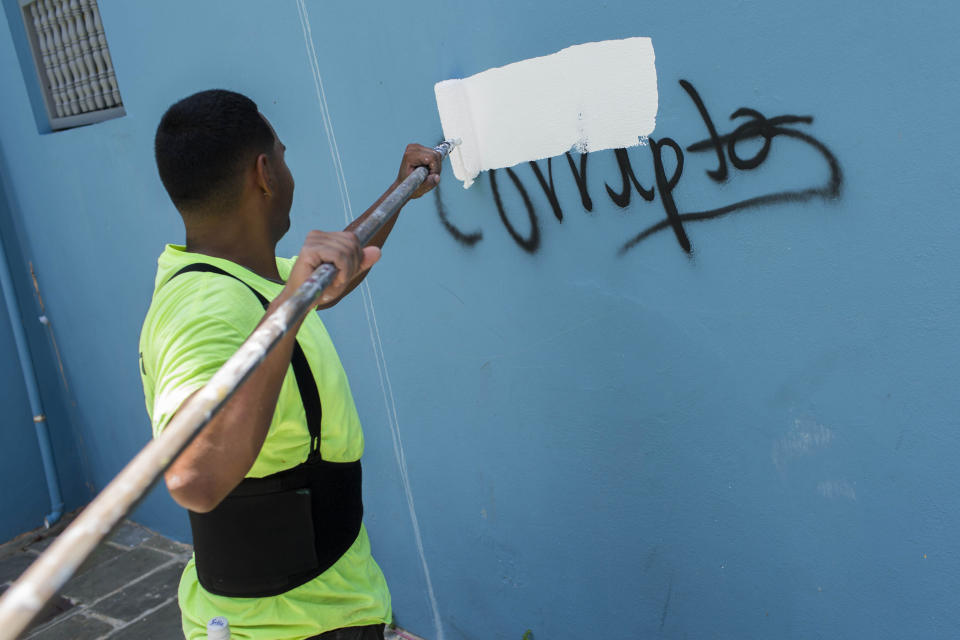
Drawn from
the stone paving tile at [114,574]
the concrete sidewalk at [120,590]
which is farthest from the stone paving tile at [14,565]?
the stone paving tile at [114,574]

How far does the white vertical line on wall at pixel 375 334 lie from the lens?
291 cm

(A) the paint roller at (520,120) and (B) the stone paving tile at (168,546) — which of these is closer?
(A) the paint roller at (520,120)

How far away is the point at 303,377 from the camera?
1663 mm

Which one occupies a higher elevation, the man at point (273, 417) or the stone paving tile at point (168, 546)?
the man at point (273, 417)

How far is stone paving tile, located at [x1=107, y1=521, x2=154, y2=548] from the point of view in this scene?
4738 mm

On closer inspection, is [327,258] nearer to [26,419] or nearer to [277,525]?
[277,525]

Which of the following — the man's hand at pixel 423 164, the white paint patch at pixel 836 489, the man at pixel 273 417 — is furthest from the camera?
the man's hand at pixel 423 164

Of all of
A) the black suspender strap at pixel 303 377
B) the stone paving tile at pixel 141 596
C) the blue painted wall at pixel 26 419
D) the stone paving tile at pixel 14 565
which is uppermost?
the black suspender strap at pixel 303 377

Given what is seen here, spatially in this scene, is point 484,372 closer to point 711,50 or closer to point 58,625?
point 711,50

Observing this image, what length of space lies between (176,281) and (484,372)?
1285 millimetres

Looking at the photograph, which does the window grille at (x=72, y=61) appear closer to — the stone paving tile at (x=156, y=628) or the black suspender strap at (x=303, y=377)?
the stone paving tile at (x=156, y=628)

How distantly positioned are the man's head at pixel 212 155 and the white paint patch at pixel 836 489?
142 cm

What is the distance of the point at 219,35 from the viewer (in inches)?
128

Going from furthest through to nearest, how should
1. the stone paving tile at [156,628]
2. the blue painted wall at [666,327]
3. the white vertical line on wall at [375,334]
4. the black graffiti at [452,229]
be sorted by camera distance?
the stone paving tile at [156,628] < the white vertical line on wall at [375,334] < the black graffiti at [452,229] < the blue painted wall at [666,327]
